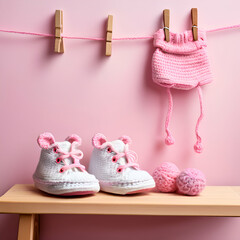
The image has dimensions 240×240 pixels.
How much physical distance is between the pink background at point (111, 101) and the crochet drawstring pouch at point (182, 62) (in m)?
0.04

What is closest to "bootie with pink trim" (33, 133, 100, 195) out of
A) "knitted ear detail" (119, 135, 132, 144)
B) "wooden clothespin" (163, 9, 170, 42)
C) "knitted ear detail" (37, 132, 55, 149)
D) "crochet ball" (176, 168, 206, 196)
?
"knitted ear detail" (37, 132, 55, 149)

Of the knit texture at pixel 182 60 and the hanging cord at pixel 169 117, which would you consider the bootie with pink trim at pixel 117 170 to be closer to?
the hanging cord at pixel 169 117

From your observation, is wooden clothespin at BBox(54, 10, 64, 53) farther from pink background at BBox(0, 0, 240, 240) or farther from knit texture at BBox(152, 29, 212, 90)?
knit texture at BBox(152, 29, 212, 90)

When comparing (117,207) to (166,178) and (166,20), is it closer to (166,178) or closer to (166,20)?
(166,178)

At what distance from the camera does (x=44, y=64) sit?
48.4 inches

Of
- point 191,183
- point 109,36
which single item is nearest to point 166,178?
point 191,183

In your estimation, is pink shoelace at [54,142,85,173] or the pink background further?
the pink background

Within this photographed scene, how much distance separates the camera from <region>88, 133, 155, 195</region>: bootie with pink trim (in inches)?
39.2

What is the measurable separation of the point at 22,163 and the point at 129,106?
17.5 inches

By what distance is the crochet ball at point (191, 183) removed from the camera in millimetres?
1024

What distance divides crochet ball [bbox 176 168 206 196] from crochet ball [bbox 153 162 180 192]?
0.04 meters

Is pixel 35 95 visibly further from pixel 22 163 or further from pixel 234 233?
pixel 234 233

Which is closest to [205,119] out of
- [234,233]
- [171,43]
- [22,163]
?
[171,43]

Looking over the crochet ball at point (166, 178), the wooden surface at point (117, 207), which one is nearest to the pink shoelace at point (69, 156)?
the wooden surface at point (117, 207)
